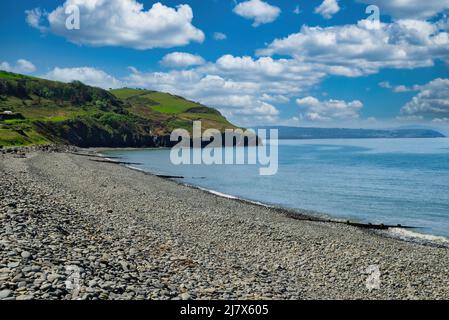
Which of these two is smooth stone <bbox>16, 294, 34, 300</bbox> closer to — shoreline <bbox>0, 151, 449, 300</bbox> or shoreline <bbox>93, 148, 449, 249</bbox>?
shoreline <bbox>0, 151, 449, 300</bbox>

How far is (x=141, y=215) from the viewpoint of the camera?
33688 mm

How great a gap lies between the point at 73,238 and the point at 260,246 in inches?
472

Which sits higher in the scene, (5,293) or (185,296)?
(5,293)

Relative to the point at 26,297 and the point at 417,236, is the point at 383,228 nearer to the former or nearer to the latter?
the point at 417,236

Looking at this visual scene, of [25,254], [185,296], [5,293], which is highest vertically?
[25,254]

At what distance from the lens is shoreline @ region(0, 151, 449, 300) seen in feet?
48.2

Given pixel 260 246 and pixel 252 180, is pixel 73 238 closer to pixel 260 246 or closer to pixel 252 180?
pixel 260 246

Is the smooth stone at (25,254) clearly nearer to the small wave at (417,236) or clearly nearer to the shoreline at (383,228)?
the shoreline at (383,228)

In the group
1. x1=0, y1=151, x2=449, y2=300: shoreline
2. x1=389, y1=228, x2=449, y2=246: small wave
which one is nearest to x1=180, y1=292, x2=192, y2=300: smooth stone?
x1=0, y1=151, x2=449, y2=300: shoreline

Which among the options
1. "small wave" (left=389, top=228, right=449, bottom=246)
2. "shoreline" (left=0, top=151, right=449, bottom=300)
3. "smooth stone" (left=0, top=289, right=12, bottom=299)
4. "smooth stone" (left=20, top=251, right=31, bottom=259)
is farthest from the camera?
"small wave" (left=389, top=228, right=449, bottom=246)

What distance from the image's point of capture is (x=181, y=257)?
68.0ft

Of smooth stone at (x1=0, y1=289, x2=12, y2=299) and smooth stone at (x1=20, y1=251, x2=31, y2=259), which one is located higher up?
smooth stone at (x1=20, y1=251, x2=31, y2=259)

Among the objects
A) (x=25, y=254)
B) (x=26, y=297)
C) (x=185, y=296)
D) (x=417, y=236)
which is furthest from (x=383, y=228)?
(x=26, y=297)

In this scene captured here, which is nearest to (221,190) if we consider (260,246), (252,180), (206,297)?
(252,180)
